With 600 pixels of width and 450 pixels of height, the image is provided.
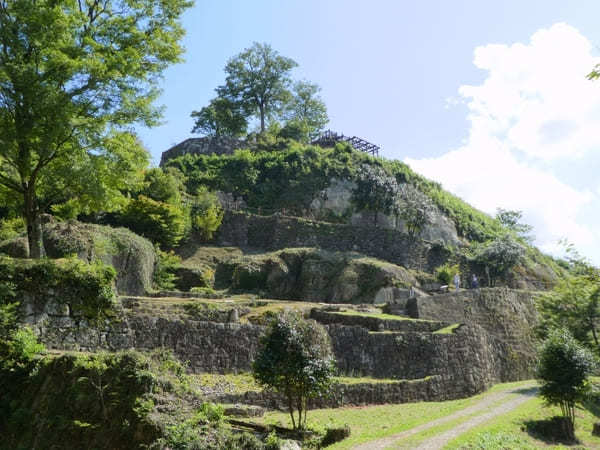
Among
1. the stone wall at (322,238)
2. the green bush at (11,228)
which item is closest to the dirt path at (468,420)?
the green bush at (11,228)

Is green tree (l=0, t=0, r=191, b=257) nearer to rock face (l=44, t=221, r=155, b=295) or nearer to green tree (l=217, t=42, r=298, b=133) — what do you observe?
rock face (l=44, t=221, r=155, b=295)

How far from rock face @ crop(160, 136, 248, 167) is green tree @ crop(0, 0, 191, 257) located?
36.7 meters

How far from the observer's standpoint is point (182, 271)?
113 feet

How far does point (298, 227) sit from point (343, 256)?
6132 mm

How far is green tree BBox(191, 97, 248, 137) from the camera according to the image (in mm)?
61969

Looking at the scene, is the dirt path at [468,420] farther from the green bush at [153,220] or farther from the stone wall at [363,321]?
the green bush at [153,220]

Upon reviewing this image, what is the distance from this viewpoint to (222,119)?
62438 millimetres

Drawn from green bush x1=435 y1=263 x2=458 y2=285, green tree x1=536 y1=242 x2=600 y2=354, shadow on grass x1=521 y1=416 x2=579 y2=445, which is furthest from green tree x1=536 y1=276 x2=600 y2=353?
green bush x1=435 y1=263 x2=458 y2=285

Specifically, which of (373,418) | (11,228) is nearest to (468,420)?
(373,418)

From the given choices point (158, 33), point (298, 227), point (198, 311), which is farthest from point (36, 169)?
point (298, 227)

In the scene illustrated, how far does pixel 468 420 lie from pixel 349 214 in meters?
32.4

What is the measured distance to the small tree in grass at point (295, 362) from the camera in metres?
14.0

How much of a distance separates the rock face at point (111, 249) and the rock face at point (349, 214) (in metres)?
19.9

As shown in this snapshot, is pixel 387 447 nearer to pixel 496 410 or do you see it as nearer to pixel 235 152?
pixel 496 410
